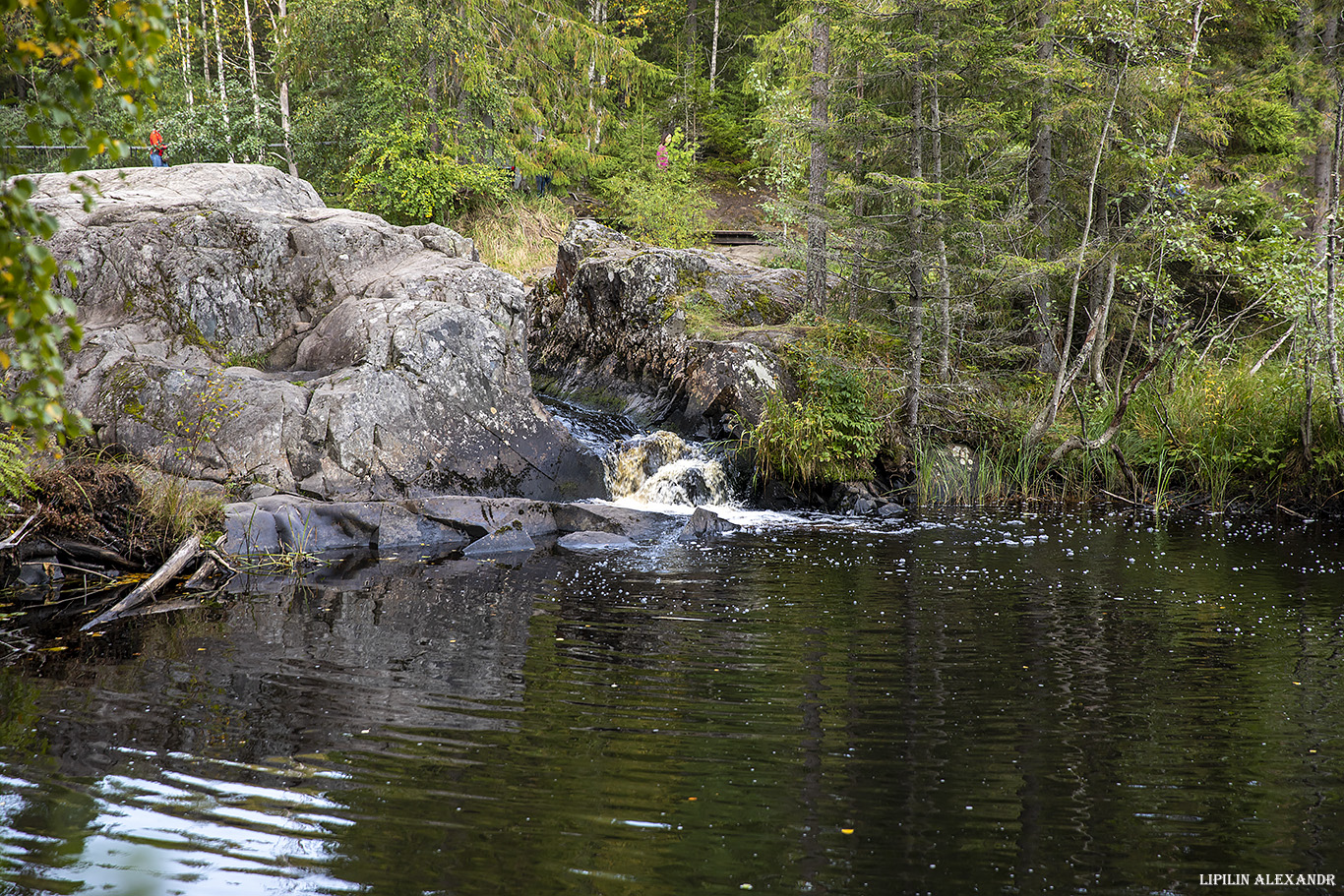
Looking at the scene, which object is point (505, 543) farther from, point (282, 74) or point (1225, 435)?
point (282, 74)

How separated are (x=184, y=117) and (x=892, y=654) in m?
21.3

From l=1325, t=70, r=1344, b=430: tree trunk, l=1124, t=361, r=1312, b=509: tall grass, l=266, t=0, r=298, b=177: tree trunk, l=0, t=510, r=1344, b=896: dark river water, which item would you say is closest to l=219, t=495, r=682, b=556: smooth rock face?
l=0, t=510, r=1344, b=896: dark river water

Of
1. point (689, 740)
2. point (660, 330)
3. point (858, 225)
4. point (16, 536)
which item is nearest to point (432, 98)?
point (660, 330)

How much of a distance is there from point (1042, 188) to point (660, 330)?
6.39 metres

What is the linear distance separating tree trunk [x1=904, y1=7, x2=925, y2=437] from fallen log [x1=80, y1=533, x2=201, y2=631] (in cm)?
925

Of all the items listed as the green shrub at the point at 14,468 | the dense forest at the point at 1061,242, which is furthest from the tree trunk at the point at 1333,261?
the green shrub at the point at 14,468

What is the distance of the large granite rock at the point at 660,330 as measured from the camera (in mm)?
14172

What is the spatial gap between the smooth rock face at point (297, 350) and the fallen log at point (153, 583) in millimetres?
2528

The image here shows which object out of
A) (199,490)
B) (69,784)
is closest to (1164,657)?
(69,784)

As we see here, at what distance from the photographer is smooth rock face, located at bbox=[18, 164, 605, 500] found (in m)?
11.0

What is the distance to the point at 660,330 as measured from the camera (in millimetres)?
15391

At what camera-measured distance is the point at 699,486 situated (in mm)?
13219

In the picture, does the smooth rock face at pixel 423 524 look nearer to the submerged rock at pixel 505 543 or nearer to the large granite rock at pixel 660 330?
the submerged rock at pixel 505 543

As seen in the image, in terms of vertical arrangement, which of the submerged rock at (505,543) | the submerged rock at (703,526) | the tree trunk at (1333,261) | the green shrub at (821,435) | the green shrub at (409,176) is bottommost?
the submerged rock at (703,526)
